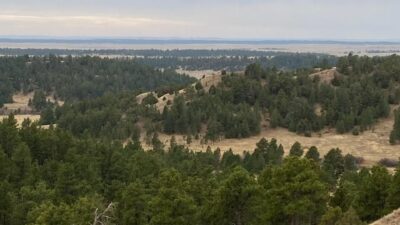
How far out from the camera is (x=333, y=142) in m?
122

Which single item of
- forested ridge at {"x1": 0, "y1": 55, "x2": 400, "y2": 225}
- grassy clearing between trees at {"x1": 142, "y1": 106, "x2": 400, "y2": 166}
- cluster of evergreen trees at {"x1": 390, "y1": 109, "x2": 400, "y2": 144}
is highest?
forested ridge at {"x1": 0, "y1": 55, "x2": 400, "y2": 225}

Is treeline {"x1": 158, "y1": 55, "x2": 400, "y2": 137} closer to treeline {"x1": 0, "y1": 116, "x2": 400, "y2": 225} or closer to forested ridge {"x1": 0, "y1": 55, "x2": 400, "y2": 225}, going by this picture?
forested ridge {"x1": 0, "y1": 55, "x2": 400, "y2": 225}

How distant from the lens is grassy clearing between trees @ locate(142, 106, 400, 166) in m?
115

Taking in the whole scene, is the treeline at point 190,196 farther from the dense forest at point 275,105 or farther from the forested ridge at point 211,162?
the dense forest at point 275,105

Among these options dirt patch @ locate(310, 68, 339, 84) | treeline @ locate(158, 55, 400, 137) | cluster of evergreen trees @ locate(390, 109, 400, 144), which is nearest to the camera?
cluster of evergreen trees @ locate(390, 109, 400, 144)

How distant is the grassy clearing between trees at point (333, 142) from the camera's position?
115 meters

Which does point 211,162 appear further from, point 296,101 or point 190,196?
Answer: point 296,101

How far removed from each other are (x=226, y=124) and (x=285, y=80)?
21.4 meters

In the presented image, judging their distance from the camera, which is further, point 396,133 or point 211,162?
point 396,133

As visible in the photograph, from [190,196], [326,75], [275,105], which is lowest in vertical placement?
[275,105]

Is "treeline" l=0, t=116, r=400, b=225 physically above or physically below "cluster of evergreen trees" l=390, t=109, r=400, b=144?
above

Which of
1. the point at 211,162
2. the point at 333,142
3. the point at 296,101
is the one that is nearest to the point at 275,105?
the point at 296,101

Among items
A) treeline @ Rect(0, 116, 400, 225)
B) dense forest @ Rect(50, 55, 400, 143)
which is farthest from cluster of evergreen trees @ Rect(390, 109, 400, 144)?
treeline @ Rect(0, 116, 400, 225)

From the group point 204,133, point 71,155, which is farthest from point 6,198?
point 204,133
